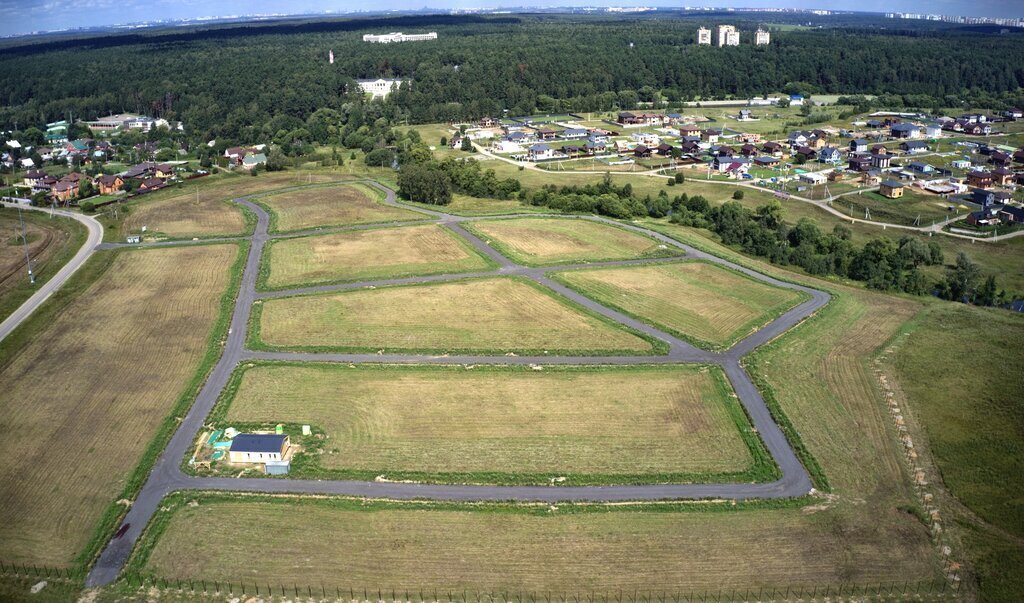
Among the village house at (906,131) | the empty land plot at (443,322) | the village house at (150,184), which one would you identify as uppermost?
the village house at (906,131)

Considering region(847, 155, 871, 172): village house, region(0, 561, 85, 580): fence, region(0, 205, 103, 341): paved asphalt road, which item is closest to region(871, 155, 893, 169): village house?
region(847, 155, 871, 172): village house

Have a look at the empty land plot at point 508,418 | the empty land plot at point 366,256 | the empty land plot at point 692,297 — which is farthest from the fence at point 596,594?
the empty land plot at point 366,256

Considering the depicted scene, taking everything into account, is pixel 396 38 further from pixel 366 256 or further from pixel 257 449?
pixel 257 449

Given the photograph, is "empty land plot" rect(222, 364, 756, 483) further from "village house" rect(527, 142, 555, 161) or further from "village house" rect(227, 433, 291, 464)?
"village house" rect(527, 142, 555, 161)

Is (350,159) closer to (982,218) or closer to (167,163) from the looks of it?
(167,163)

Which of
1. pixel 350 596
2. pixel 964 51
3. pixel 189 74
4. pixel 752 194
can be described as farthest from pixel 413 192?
pixel 964 51

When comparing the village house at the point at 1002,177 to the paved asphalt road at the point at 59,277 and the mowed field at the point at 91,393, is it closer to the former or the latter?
the mowed field at the point at 91,393
